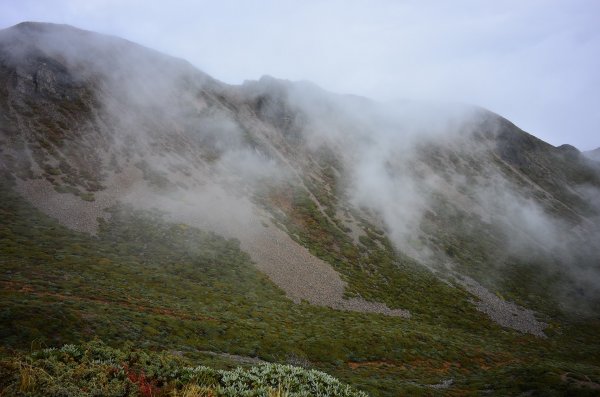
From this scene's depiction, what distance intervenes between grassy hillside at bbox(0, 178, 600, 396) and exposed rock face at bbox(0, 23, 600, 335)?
563 cm

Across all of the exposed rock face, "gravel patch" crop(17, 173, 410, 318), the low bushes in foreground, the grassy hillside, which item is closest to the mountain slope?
the grassy hillside

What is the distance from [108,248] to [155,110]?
201 ft

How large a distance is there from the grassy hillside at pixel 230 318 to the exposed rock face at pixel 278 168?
5.63m

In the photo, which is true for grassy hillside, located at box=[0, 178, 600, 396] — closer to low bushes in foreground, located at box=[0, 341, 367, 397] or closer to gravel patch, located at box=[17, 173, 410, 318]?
gravel patch, located at box=[17, 173, 410, 318]

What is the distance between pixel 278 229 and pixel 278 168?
104ft

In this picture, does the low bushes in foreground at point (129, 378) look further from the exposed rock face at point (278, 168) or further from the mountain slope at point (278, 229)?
the exposed rock face at point (278, 168)

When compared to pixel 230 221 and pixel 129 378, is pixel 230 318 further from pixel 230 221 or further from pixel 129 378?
pixel 230 221

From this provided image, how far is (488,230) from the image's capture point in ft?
363

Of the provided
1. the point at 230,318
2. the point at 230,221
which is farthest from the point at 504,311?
the point at 230,318

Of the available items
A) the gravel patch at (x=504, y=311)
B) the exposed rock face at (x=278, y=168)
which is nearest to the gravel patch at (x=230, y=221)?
the exposed rock face at (x=278, y=168)

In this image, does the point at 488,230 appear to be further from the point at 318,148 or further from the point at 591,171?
the point at 591,171

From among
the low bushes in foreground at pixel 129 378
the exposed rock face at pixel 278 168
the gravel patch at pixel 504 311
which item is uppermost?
the exposed rock face at pixel 278 168

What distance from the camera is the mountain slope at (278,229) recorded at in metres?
35.1

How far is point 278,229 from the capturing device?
77.2 m
